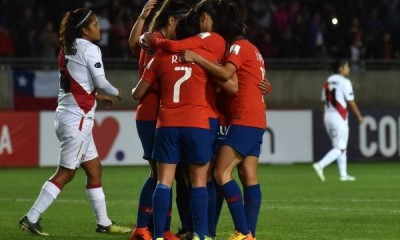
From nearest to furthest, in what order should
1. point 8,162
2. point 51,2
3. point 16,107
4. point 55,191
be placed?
point 55,191 → point 8,162 → point 16,107 → point 51,2

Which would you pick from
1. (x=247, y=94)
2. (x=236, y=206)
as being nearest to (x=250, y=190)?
(x=236, y=206)

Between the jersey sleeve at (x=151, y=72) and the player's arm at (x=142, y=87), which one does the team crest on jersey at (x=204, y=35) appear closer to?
the jersey sleeve at (x=151, y=72)

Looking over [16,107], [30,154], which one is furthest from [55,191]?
[16,107]

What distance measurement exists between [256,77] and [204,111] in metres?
0.77

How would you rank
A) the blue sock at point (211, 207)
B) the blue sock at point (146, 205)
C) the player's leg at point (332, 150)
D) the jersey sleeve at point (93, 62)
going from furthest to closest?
1. the player's leg at point (332, 150)
2. the jersey sleeve at point (93, 62)
3. the blue sock at point (146, 205)
4. the blue sock at point (211, 207)

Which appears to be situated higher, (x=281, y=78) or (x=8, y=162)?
(x=281, y=78)

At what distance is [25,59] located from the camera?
2552 centimetres

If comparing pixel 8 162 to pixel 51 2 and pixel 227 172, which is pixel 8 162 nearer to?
pixel 51 2

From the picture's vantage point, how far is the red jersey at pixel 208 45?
A: 397 inches

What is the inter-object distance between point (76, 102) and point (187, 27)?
1904mm

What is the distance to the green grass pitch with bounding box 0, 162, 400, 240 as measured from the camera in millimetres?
11938

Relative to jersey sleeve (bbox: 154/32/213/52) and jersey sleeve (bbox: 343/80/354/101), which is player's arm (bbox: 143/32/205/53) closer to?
jersey sleeve (bbox: 154/32/213/52)

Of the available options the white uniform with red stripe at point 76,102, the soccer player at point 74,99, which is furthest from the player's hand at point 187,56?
the white uniform with red stripe at point 76,102

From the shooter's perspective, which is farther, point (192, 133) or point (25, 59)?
point (25, 59)
